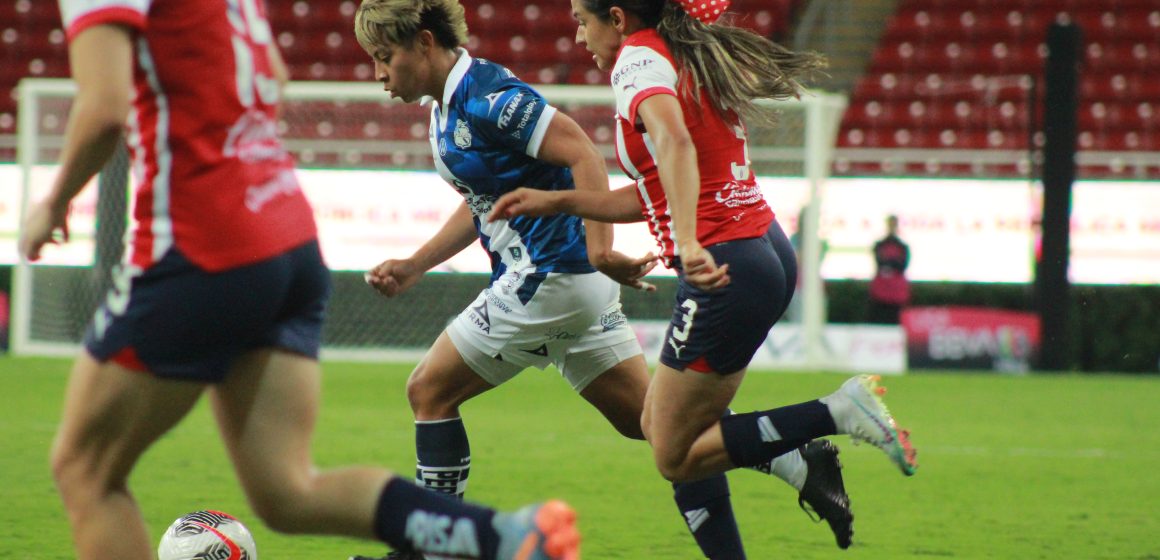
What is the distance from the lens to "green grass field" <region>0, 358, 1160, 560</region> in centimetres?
518

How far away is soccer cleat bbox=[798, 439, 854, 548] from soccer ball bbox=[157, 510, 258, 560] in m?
1.69

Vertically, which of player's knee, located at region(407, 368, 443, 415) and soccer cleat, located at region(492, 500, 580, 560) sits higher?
soccer cleat, located at region(492, 500, 580, 560)

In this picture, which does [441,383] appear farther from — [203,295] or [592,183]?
[203,295]

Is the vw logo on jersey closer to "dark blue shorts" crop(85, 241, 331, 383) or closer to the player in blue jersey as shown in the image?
the player in blue jersey

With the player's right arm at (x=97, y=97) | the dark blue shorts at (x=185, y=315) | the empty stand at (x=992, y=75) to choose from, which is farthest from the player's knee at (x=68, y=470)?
the empty stand at (x=992, y=75)

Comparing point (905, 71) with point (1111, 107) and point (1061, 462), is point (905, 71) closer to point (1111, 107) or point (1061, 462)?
point (1111, 107)

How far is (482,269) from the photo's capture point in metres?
15.0

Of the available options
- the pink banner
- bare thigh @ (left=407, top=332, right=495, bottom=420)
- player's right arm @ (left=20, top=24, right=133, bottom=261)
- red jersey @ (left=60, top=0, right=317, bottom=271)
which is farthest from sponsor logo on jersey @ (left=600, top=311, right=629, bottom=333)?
the pink banner

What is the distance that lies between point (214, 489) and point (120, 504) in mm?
3509

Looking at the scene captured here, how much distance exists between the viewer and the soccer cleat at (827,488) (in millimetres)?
4188

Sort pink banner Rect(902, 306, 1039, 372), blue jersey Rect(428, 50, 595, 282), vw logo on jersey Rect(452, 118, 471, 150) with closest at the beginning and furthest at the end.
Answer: blue jersey Rect(428, 50, 595, 282) → vw logo on jersey Rect(452, 118, 471, 150) → pink banner Rect(902, 306, 1039, 372)

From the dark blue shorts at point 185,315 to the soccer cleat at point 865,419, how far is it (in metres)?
1.81

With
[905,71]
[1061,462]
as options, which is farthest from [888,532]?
[905,71]

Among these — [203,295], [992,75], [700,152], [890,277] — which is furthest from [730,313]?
[992,75]
